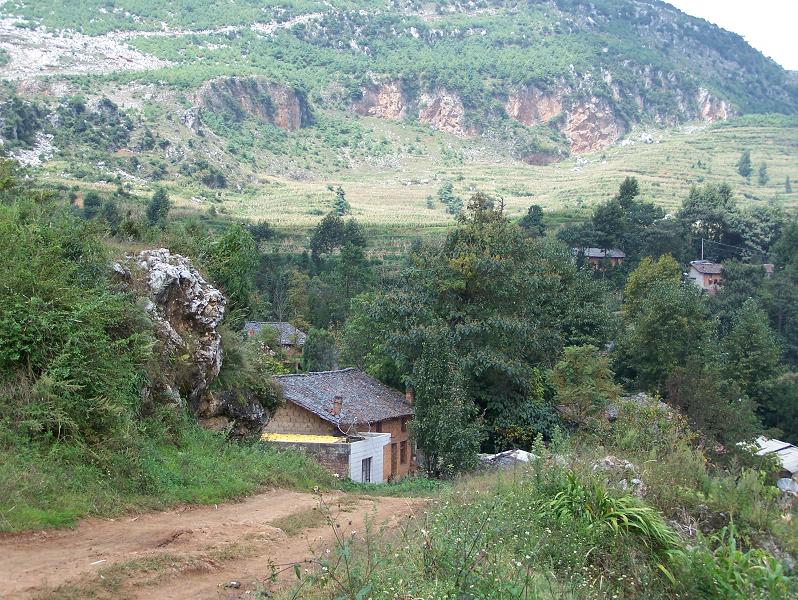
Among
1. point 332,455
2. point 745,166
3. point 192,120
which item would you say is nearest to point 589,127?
point 745,166

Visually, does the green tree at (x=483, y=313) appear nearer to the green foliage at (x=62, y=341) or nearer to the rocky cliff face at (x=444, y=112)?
the green foliage at (x=62, y=341)

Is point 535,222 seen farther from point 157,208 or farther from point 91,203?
point 91,203

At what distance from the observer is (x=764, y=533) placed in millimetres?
9102

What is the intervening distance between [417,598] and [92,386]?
19.1 ft

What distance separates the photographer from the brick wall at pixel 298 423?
76.7ft

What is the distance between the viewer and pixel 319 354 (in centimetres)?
4309

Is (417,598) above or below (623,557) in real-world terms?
above

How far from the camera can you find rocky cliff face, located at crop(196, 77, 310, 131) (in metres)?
122

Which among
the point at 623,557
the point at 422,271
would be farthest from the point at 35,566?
the point at 422,271

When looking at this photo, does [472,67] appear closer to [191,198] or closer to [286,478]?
[191,198]

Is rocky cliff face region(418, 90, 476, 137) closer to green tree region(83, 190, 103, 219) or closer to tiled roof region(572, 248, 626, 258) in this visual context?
tiled roof region(572, 248, 626, 258)

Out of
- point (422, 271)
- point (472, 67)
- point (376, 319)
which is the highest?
point (472, 67)

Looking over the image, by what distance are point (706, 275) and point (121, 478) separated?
55.3m

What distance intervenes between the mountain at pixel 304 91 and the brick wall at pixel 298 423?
177ft
